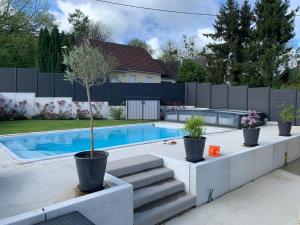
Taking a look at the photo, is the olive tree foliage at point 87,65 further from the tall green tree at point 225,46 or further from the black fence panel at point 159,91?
the tall green tree at point 225,46

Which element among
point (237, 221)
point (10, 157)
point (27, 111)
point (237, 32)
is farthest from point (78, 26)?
point (237, 221)

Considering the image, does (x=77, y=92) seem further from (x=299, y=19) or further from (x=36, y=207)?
(x=299, y=19)

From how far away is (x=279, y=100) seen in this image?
1392 cm

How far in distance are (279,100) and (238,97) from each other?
7.42 ft

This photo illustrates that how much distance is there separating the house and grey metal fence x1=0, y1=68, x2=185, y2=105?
6.71 m

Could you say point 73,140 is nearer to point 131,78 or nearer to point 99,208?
point 99,208

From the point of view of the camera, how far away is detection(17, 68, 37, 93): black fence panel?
15.2 m

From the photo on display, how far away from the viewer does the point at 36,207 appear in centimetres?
349

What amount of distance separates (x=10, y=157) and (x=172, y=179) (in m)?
3.61

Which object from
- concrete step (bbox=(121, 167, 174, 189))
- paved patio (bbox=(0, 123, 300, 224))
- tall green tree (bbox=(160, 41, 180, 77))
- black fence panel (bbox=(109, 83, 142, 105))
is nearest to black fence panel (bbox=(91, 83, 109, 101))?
black fence panel (bbox=(109, 83, 142, 105))

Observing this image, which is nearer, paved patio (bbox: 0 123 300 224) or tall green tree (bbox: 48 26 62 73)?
paved patio (bbox: 0 123 300 224)

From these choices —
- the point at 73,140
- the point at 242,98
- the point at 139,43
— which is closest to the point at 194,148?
the point at 73,140

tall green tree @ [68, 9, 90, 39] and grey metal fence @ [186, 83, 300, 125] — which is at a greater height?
tall green tree @ [68, 9, 90, 39]

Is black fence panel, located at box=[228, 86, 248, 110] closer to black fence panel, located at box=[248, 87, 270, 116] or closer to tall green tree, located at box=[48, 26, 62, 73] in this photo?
black fence panel, located at box=[248, 87, 270, 116]
